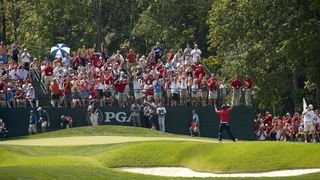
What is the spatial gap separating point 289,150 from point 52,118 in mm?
19269

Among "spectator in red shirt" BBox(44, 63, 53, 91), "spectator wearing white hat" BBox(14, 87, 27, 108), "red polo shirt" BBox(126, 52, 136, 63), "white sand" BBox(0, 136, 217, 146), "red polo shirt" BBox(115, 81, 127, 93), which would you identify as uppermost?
"red polo shirt" BBox(126, 52, 136, 63)

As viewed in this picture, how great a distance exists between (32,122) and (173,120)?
23.8 ft

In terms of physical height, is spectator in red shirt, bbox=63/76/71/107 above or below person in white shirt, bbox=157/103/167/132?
above

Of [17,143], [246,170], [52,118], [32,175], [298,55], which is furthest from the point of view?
[298,55]

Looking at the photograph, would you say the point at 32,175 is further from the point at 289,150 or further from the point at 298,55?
the point at 298,55

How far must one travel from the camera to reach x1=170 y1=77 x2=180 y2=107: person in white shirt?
52125 mm

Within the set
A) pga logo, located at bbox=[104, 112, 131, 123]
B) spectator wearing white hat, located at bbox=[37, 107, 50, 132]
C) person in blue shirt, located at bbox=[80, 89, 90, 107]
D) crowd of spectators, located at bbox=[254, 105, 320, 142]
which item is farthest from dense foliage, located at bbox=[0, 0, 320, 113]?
spectator wearing white hat, located at bbox=[37, 107, 50, 132]

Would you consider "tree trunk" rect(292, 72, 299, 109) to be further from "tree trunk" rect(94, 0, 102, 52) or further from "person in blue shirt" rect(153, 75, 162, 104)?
"person in blue shirt" rect(153, 75, 162, 104)

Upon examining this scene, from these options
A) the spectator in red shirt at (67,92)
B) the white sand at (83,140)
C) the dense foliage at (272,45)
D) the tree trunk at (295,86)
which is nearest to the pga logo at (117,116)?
the spectator in red shirt at (67,92)

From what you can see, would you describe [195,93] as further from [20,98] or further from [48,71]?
[20,98]

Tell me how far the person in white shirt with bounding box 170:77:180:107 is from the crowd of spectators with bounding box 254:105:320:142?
4.53 metres

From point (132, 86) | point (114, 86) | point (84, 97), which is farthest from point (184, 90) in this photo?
point (84, 97)

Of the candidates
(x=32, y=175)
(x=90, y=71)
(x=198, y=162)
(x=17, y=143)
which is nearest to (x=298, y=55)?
(x=90, y=71)

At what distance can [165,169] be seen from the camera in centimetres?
3647
